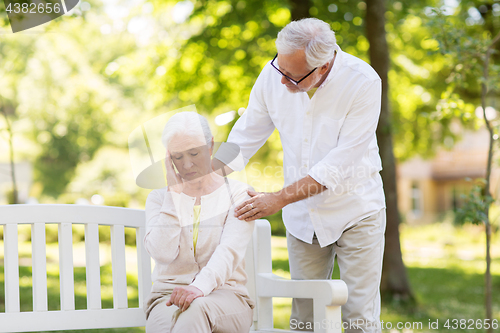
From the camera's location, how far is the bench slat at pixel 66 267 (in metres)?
2.49

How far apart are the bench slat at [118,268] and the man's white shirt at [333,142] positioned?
0.75 meters

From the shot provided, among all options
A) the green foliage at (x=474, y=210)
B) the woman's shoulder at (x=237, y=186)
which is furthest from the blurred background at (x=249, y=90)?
the woman's shoulder at (x=237, y=186)

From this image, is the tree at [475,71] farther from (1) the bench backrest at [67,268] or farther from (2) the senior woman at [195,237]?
(1) the bench backrest at [67,268]

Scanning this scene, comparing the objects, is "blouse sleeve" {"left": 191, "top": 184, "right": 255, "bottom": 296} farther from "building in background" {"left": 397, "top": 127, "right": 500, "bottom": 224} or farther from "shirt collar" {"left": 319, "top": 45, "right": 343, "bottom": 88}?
"building in background" {"left": 397, "top": 127, "right": 500, "bottom": 224}

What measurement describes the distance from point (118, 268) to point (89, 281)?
151mm

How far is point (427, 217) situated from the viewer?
27.1 m

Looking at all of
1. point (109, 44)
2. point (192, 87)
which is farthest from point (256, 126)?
point (109, 44)

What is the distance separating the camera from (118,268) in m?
2.57

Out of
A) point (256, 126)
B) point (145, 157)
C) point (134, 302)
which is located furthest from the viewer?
point (134, 302)

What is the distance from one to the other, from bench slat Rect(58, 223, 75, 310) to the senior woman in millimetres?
457

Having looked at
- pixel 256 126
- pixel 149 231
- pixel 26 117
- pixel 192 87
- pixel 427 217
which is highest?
pixel 26 117

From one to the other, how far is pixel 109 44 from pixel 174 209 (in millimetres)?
16918

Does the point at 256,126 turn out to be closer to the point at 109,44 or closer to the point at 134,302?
the point at 134,302

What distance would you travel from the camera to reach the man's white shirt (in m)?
2.38
